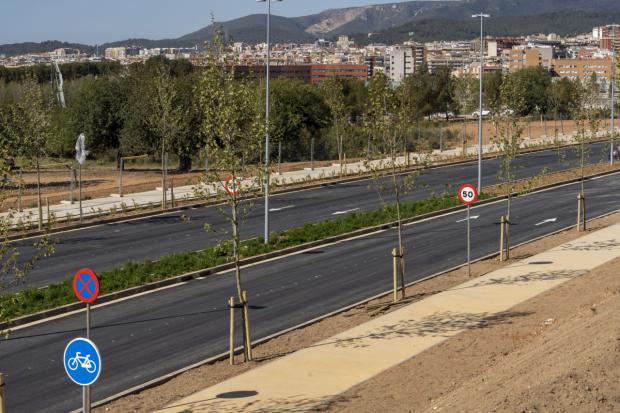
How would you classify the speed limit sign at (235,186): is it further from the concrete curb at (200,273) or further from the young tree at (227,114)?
the concrete curb at (200,273)

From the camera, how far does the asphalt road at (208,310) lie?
16.1 meters

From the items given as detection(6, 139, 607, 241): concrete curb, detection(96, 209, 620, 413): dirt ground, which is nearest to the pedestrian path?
detection(6, 139, 607, 241): concrete curb

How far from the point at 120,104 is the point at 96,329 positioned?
134 ft

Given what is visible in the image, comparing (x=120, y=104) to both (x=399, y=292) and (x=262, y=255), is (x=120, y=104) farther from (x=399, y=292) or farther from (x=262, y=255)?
(x=399, y=292)

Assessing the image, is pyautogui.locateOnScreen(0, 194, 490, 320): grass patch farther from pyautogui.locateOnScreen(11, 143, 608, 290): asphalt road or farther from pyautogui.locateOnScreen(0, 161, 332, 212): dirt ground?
pyautogui.locateOnScreen(0, 161, 332, 212): dirt ground

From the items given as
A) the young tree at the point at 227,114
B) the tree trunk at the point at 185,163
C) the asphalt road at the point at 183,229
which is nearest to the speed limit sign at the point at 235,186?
the young tree at the point at 227,114

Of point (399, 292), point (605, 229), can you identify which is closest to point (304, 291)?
point (399, 292)

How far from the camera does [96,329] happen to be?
19172 millimetres

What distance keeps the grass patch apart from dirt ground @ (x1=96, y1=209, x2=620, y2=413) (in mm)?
2805

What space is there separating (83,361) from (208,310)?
395 inches

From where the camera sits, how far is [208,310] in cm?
2073

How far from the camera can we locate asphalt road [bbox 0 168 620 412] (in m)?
16.1

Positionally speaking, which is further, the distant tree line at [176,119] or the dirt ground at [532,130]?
the dirt ground at [532,130]

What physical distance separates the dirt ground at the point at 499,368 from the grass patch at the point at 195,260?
9.20ft
